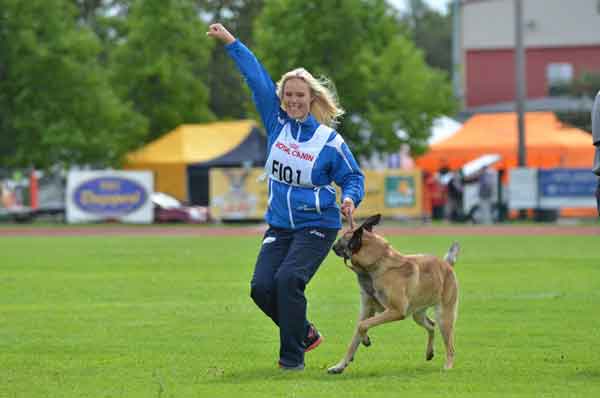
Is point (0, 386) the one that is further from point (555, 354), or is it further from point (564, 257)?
point (564, 257)

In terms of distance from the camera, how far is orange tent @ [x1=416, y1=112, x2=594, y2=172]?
4703cm

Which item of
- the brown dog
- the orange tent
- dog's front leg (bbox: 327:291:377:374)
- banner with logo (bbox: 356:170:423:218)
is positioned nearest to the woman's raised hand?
the brown dog

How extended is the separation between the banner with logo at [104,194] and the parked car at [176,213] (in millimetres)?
1281

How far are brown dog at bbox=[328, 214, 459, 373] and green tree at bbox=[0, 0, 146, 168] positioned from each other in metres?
37.0

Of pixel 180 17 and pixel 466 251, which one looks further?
pixel 180 17

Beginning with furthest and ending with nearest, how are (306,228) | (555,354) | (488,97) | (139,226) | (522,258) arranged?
(488,97) < (139,226) < (522,258) < (555,354) < (306,228)

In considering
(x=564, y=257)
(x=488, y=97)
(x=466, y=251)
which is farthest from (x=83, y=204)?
(x=488, y=97)

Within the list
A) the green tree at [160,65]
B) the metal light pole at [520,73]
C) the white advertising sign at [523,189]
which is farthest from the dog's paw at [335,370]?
the green tree at [160,65]

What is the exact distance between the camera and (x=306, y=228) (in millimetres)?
10047

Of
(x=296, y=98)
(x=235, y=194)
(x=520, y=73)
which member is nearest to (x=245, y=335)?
(x=296, y=98)

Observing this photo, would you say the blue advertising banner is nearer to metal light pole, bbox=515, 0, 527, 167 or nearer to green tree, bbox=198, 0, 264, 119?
metal light pole, bbox=515, 0, 527, 167

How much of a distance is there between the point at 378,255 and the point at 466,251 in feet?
56.3

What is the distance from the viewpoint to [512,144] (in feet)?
159

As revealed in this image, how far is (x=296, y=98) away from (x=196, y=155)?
38625mm
